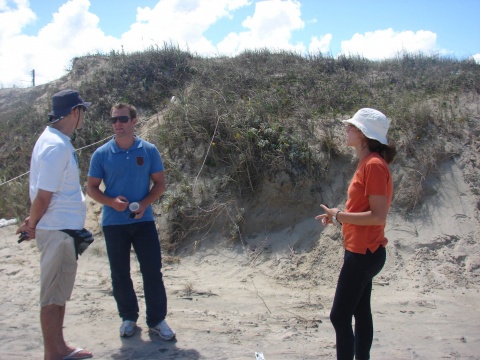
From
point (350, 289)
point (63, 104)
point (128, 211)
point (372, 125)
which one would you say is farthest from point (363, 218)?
point (63, 104)

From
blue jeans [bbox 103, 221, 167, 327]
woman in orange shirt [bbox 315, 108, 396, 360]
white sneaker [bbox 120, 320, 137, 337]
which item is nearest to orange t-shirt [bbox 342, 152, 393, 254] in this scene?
woman in orange shirt [bbox 315, 108, 396, 360]

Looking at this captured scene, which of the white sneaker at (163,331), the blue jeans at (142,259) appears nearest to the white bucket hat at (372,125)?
the blue jeans at (142,259)

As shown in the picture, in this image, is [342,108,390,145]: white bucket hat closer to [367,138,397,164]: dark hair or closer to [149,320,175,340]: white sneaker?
[367,138,397,164]: dark hair

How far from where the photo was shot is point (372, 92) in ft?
30.9

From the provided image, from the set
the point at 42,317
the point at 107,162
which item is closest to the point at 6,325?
the point at 42,317

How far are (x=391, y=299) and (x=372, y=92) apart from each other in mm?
5128

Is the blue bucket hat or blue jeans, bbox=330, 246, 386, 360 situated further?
the blue bucket hat

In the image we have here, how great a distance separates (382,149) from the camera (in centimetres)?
332

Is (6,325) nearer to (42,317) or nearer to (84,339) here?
(84,339)

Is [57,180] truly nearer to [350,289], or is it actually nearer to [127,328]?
[127,328]

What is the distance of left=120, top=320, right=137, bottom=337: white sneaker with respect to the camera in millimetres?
4277

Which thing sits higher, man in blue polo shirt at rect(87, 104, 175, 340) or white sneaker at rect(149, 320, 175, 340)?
man in blue polo shirt at rect(87, 104, 175, 340)

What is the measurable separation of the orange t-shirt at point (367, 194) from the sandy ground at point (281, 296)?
1.31m

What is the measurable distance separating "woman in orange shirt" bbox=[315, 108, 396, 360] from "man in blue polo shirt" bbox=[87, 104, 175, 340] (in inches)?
67.3
